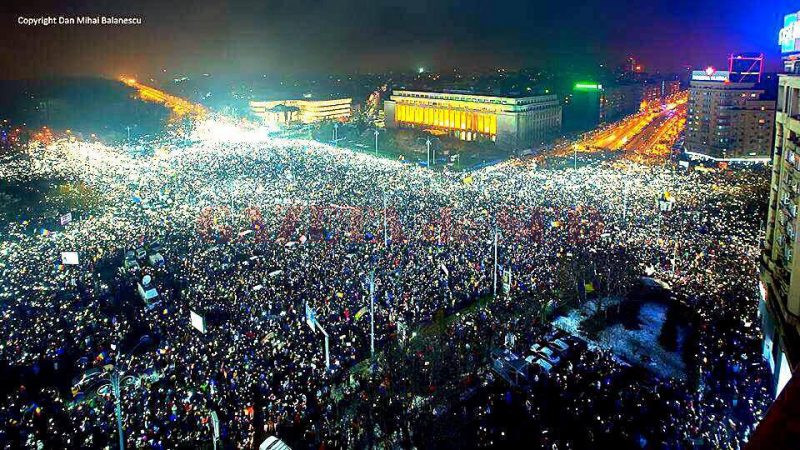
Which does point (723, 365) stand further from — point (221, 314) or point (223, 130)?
point (223, 130)

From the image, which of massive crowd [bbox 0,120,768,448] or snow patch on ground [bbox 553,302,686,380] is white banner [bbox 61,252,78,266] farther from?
snow patch on ground [bbox 553,302,686,380]

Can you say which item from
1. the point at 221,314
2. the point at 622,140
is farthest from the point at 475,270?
the point at 622,140

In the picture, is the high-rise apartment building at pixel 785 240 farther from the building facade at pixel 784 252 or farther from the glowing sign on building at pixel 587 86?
the glowing sign on building at pixel 587 86

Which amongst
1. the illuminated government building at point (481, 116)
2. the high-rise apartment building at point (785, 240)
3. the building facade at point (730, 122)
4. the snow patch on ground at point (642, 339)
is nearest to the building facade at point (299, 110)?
the illuminated government building at point (481, 116)

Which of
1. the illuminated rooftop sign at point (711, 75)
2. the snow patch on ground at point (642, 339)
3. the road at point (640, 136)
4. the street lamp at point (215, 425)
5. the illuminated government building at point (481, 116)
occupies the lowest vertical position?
the snow patch on ground at point (642, 339)

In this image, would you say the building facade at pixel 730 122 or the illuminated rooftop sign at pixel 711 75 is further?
the illuminated rooftop sign at pixel 711 75

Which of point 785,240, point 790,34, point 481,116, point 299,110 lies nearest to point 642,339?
point 785,240

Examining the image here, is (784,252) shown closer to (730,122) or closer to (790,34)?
(790,34)
